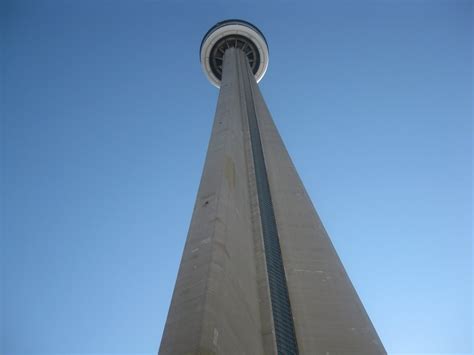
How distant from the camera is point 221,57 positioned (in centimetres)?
3556

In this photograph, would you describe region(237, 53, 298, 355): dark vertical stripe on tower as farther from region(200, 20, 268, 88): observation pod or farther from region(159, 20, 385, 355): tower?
region(200, 20, 268, 88): observation pod

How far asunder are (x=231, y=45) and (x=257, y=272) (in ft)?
92.2

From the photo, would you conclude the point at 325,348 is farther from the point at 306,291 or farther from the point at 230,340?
the point at 230,340

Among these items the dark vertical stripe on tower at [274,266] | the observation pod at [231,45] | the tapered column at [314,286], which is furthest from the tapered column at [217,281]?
the observation pod at [231,45]

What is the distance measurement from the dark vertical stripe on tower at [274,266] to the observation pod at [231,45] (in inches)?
721

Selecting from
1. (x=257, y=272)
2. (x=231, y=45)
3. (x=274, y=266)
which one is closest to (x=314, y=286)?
(x=274, y=266)

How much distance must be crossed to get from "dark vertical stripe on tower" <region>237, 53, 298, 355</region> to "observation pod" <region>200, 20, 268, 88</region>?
1832cm

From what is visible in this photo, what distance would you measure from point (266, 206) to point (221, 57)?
2463 centimetres

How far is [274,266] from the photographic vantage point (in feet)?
36.1

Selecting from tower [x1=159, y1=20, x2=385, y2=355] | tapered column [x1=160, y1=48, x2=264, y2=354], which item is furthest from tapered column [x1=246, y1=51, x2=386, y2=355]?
tapered column [x1=160, y1=48, x2=264, y2=354]

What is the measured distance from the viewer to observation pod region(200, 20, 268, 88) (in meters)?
A: 34.1

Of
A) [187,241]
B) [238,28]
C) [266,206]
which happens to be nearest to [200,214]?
[187,241]

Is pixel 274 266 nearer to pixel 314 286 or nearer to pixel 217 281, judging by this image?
pixel 314 286

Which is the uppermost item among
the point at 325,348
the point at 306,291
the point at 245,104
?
the point at 245,104
